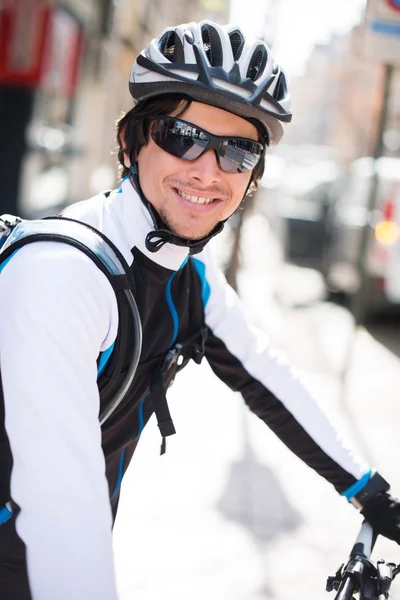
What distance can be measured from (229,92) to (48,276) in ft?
2.70

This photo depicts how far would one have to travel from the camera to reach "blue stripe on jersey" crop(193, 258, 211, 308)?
2.22 metres

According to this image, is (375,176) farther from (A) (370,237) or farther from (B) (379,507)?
(B) (379,507)

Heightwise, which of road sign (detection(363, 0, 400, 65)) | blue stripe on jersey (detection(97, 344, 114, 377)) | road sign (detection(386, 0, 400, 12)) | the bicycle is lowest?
the bicycle

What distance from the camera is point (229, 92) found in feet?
6.50

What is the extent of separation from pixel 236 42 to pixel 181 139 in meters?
0.46

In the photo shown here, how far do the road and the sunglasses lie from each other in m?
1.50

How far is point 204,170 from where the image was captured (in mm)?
2004

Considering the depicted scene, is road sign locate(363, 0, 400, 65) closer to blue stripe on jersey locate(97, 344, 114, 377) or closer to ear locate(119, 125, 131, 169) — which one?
ear locate(119, 125, 131, 169)

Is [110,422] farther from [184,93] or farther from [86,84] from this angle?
[86,84]

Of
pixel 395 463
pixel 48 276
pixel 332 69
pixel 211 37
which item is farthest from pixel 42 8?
pixel 332 69

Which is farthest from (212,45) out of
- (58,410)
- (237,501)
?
(237,501)

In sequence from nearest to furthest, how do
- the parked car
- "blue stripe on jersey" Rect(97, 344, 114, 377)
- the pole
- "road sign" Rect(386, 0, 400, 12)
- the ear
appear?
"blue stripe on jersey" Rect(97, 344, 114, 377) → the ear → "road sign" Rect(386, 0, 400, 12) → the pole → the parked car

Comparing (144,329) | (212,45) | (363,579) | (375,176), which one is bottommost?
(363,579)

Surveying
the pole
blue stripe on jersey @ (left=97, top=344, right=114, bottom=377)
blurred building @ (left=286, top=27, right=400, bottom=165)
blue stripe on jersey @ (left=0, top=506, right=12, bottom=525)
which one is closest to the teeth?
blue stripe on jersey @ (left=97, top=344, right=114, bottom=377)
